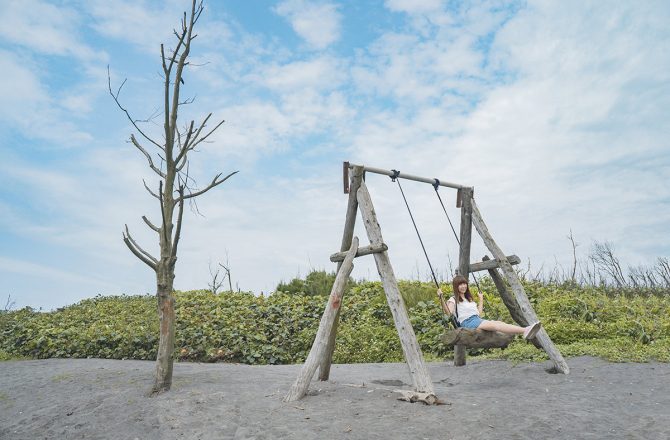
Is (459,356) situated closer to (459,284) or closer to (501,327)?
(459,284)

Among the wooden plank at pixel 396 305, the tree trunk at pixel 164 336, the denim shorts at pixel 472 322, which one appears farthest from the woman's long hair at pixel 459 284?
the tree trunk at pixel 164 336

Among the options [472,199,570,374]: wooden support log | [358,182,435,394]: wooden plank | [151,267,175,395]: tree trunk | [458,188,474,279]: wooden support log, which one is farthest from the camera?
[458,188,474,279]: wooden support log

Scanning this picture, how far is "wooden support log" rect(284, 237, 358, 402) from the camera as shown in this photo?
21.6 feet

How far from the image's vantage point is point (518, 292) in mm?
8773

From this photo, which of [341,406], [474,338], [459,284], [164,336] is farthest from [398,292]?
[164,336]

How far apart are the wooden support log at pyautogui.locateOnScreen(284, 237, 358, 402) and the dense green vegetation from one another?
14.0 feet

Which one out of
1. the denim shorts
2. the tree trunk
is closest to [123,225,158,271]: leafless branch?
the tree trunk

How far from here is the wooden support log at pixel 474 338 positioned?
24.2 ft

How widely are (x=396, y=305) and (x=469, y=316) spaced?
1885 mm

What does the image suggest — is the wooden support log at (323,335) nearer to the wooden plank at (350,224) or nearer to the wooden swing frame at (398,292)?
the wooden swing frame at (398,292)

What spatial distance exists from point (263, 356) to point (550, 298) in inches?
290

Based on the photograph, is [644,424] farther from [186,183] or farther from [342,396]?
[186,183]

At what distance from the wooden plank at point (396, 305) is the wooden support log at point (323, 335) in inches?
13.0

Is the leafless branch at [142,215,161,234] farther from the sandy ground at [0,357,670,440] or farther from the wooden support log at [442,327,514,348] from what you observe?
the wooden support log at [442,327,514,348]
